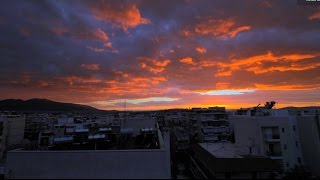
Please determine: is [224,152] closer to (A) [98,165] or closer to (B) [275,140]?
(B) [275,140]

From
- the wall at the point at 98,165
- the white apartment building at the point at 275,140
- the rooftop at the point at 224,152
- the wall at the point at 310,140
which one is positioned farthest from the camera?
the white apartment building at the point at 275,140

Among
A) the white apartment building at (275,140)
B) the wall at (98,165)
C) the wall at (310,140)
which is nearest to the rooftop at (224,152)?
the white apartment building at (275,140)

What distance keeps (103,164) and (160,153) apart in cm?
302

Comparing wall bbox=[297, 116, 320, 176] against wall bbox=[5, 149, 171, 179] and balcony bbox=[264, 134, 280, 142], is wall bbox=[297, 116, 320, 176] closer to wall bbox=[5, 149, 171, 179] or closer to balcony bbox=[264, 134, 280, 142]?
balcony bbox=[264, 134, 280, 142]

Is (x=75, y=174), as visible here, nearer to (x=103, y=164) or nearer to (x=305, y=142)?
(x=103, y=164)

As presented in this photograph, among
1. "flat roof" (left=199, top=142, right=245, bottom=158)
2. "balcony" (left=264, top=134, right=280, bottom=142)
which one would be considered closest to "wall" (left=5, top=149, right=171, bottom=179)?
"flat roof" (left=199, top=142, right=245, bottom=158)

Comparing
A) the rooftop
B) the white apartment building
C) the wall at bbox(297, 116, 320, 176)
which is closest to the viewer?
the rooftop

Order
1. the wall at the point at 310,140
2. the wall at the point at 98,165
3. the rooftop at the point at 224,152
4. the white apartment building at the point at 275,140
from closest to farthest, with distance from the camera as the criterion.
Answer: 1. the wall at the point at 98,165
2. the rooftop at the point at 224,152
3. the wall at the point at 310,140
4. the white apartment building at the point at 275,140

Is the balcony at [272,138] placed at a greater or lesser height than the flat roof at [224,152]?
greater

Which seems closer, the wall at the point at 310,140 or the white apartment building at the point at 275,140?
the wall at the point at 310,140

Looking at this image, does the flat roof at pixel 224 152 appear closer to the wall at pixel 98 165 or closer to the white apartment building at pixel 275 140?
the white apartment building at pixel 275 140

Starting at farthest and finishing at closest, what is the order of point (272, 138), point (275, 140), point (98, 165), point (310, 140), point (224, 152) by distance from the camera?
point (310, 140) → point (272, 138) → point (275, 140) → point (224, 152) → point (98, 165)

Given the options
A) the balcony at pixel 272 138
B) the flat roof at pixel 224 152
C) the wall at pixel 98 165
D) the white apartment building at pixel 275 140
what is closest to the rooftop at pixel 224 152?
the flat roof at pixel 224 152

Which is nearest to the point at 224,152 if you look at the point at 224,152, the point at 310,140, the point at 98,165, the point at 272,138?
the point at 224,152
